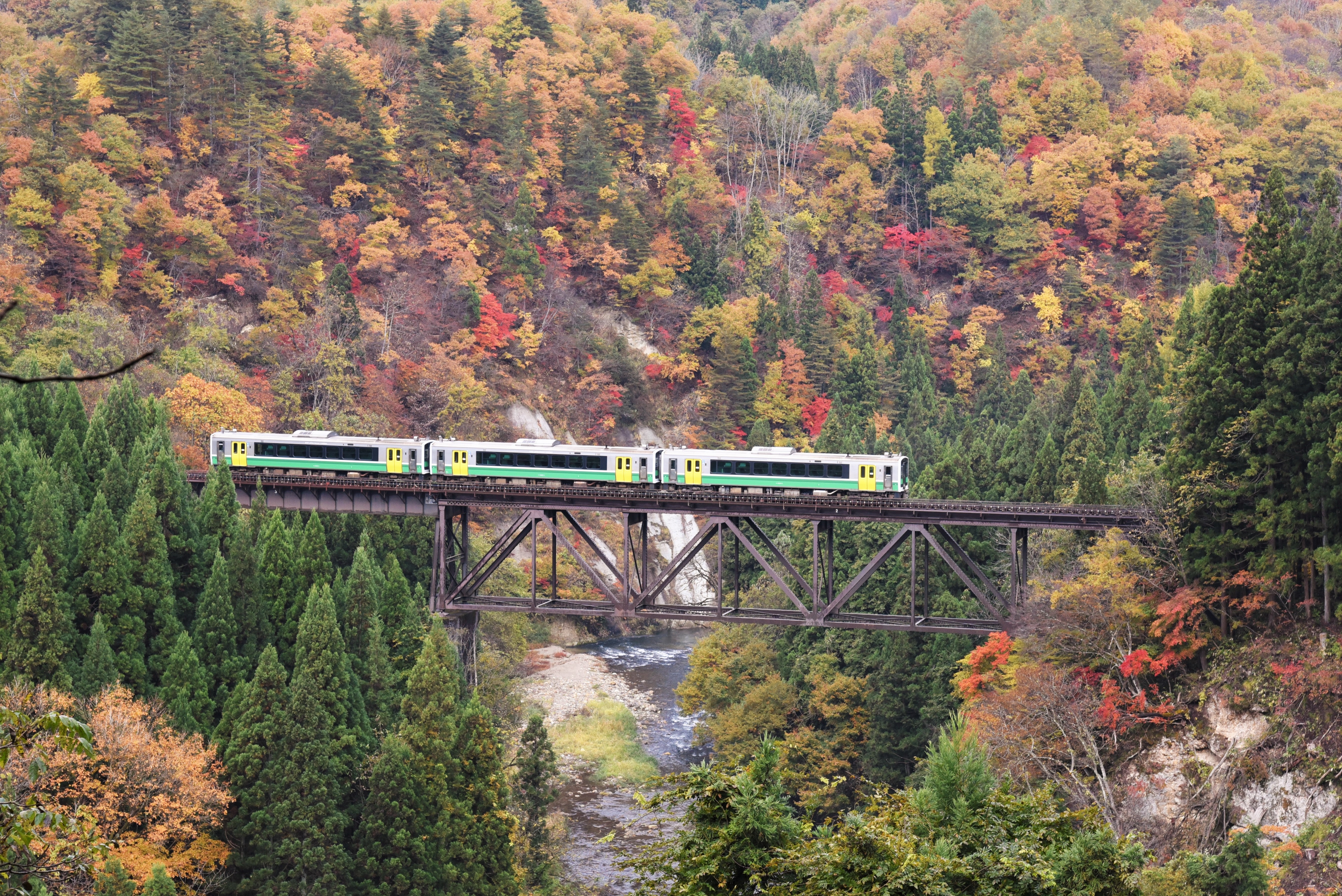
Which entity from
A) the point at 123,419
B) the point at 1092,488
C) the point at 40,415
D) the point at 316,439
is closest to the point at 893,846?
the point at 1092,488

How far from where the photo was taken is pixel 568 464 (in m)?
50.4

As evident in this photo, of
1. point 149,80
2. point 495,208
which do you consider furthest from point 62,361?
point 495,208

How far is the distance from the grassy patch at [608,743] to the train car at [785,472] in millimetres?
13821

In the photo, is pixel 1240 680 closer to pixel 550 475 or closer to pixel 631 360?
pixel 550 475

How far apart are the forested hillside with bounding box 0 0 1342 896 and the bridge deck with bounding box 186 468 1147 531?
169cm

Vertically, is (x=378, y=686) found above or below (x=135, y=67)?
below

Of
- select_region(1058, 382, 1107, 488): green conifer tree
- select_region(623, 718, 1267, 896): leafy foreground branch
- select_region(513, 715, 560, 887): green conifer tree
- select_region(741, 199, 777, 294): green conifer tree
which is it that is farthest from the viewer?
select_region(741, 199, 777, 294): green conifer tree

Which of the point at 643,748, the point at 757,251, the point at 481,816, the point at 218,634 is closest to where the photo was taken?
the point at 481,816

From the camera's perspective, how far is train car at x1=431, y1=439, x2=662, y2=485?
164 feet

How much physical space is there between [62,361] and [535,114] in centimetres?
5075

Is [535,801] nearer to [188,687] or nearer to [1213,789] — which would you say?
[188,687]

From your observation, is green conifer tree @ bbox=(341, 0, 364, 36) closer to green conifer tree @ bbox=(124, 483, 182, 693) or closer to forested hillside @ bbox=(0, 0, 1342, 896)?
forested hillside @ bbox=(0, 0, 1342, 896)

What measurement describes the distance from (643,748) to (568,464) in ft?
53.7

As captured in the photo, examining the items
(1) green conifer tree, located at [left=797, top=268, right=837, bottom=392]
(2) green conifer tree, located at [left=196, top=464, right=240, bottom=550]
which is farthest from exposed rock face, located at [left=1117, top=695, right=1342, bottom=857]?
(1) green conifer tree, located at [left=797, top=268, right=837, bottom=392]
